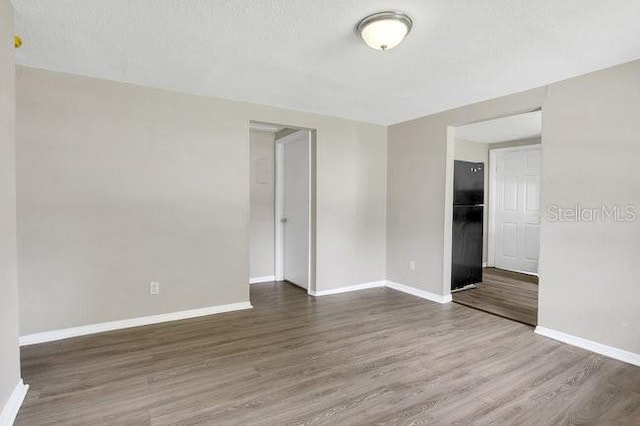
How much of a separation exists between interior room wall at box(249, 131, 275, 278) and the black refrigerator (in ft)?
8.78

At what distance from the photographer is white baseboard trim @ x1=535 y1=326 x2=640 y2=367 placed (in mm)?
2559

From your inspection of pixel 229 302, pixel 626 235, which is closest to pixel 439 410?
pixel 626 235

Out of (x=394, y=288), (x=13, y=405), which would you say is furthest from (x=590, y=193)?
(x=13, y=405)

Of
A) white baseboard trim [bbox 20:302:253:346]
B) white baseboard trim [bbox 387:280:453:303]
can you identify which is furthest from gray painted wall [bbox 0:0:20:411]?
white baseboard trim [bbox 387:280:453:303]

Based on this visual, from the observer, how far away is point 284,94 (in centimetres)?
345

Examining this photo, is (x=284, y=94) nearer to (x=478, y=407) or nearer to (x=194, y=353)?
(x=194, y=353)

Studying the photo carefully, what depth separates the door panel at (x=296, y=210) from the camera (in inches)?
178

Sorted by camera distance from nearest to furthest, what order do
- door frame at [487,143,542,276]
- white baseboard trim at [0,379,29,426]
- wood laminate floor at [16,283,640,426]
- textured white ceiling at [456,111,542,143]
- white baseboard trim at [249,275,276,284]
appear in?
1. white baseboard trim at [0,379,29,426]
2. wood laminate floor at [16,283,640,426]
3. textured white ceiling at [456,111,542,143]
4. white baseboard trim at [249,275,276,284]
5. door frame at [487,143,542,276]

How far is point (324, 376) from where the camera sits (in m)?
2.32

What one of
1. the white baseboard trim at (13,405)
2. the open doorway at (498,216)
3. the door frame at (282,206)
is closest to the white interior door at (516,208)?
the open doorway at (498,216)

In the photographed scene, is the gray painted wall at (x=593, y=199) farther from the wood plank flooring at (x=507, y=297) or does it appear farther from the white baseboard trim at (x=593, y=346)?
the wood plank flooring at (x=507, y=297)

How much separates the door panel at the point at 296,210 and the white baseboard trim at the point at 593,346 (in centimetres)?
273

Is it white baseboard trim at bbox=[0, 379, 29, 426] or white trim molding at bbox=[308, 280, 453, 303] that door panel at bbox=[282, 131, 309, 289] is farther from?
white baseboard trim at bbox=[0, 379, 29, 426]

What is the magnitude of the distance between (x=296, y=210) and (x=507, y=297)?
3031 mm
